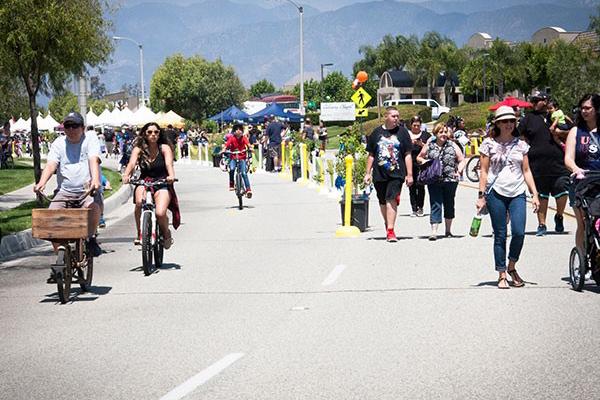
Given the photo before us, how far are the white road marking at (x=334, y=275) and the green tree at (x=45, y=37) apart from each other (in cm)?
1359

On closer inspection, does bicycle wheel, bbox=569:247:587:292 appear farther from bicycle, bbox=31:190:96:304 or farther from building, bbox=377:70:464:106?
building, bbox=377:70:464:106

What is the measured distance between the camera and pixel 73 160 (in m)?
11.9

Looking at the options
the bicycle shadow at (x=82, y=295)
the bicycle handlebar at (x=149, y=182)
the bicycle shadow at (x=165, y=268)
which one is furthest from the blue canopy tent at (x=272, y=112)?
the bicycle shadow at (x=82, y=295)

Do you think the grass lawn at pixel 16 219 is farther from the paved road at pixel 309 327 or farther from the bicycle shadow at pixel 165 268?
the bicycle shadow at pixel 165 268

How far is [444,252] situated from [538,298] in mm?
4187

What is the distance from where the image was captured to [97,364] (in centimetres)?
796

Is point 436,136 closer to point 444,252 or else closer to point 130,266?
point 444,252

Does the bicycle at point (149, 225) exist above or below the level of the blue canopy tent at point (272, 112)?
below

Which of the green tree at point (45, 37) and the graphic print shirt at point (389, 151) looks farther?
the green tree at point (45, 37)

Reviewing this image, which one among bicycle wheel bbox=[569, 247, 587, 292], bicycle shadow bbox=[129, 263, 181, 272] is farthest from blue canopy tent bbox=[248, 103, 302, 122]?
bicycle wheel bbox=[569, 247, 587, 292]

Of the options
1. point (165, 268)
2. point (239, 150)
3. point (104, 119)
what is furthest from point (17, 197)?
point (104, 119)

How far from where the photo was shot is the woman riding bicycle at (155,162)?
523 inches

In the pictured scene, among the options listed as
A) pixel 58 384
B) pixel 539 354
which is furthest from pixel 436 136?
pixel 58 384

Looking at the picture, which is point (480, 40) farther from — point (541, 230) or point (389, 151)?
point (389, 151)
